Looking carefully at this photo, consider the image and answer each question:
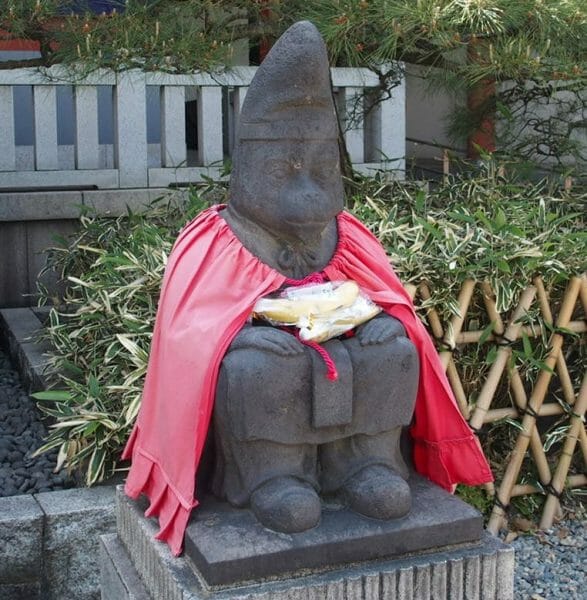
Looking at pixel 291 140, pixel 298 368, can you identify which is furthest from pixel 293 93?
pixel 298 368

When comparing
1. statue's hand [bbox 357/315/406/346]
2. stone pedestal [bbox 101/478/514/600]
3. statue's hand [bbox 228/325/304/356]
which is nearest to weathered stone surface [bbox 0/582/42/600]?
stone pedestal [bbox 101/478/514/600]

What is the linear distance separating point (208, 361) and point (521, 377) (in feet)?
6.72

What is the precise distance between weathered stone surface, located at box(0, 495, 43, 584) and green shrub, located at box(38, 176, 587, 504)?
283mm

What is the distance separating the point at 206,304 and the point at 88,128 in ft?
11.9

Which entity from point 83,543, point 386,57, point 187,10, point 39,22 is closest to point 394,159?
point 386,57

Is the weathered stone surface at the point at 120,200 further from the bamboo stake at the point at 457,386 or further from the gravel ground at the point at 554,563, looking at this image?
the gravel ground at the point at 554,563

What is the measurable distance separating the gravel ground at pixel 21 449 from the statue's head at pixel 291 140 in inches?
70.7

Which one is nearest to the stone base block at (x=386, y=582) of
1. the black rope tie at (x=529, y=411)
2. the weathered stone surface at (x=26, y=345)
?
the black rope tie at (x=529, y=411)

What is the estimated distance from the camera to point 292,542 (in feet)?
7.97

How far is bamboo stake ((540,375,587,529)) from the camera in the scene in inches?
157

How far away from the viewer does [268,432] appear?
2.50m

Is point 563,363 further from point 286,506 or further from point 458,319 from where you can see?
point 286,506

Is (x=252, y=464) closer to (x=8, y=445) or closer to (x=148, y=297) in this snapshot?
(x=148, y=297)

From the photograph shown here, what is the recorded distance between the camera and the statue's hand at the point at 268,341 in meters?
2.48
